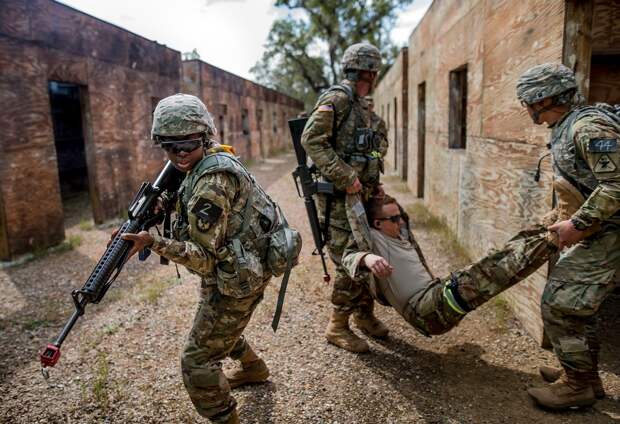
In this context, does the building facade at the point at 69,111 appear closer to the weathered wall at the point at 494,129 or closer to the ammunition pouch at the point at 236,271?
the ammunition pouch at the point at 236,271

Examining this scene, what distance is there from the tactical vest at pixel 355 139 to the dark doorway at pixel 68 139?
9.93 m

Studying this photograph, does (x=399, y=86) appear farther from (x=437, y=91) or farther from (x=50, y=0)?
(x=50, y=0)

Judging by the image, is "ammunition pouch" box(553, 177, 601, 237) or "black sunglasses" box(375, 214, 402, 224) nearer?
"ammunition pouch" box(553, 177, 601, 237)

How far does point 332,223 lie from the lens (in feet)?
11.5

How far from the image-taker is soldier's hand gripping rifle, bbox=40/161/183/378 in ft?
6.68

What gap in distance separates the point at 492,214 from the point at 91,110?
6.50 m

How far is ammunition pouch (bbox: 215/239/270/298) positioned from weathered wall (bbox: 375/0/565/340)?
87.3 inches

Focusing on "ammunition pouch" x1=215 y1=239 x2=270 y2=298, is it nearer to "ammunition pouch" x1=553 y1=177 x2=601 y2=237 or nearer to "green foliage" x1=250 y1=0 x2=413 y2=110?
"ammunition pouch" x1=553 y1=177 x2=601 y2=237

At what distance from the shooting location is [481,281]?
9.37 feet

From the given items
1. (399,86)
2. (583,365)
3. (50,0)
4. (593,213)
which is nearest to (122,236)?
(593,213)

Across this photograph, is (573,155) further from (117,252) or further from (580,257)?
(117,252)

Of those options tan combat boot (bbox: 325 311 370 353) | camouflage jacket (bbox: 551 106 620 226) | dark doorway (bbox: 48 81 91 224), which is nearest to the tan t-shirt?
tan combat boot (bbox: 325 311 370 353)

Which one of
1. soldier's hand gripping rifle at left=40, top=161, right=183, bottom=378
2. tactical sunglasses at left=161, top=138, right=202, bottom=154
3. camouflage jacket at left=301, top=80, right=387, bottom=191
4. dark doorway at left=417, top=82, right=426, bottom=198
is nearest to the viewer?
soldier's hand gripping rifle at left=40, top=161, right=183, bottom=378

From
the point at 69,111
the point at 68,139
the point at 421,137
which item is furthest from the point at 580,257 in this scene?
the point at 69,111
